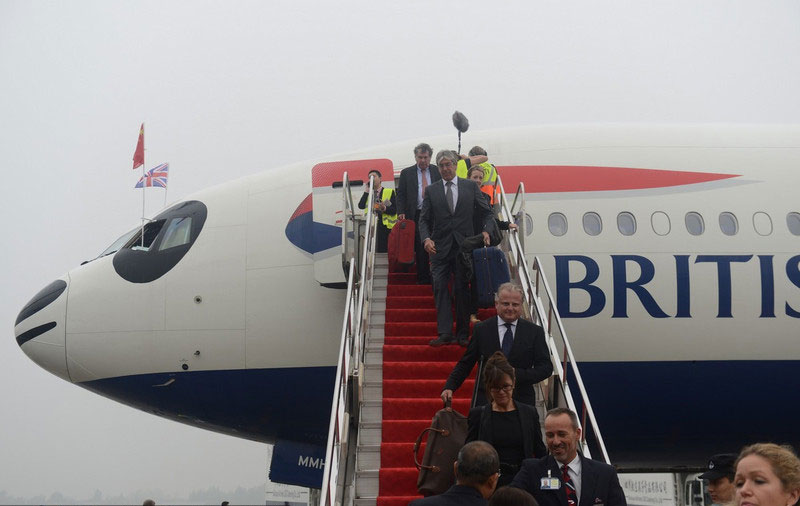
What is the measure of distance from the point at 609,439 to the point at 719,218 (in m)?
2.86

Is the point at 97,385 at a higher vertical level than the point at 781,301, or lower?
lower

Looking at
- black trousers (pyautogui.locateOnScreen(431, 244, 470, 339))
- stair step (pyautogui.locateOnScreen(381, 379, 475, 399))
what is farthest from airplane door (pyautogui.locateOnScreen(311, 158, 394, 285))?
stair step (pyautogui.locateOnScreen(381, 379, 475, 399))

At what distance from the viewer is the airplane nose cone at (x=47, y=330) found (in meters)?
11.5

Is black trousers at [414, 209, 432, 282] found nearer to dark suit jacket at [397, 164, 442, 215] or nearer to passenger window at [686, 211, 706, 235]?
dark suit jacket at [397, 164, 442, 215]

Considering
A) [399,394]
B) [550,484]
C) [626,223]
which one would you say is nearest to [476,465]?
[550,484]

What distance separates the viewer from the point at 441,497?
4629 millimetres

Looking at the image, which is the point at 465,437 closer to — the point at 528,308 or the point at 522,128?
the point at 528,308

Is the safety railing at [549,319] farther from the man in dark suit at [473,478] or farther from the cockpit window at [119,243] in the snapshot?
the cockpit window at [119,243]

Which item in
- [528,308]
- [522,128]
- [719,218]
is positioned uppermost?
[522,128]

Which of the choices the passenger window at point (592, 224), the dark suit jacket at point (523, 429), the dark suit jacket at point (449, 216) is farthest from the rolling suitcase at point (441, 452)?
the passenger window at point (592, 224)

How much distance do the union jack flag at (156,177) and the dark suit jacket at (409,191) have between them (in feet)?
17.8

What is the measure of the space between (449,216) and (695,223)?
13.0ft

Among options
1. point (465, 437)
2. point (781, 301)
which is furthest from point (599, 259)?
point (465, 437)

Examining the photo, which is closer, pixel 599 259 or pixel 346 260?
pixel 346 260
